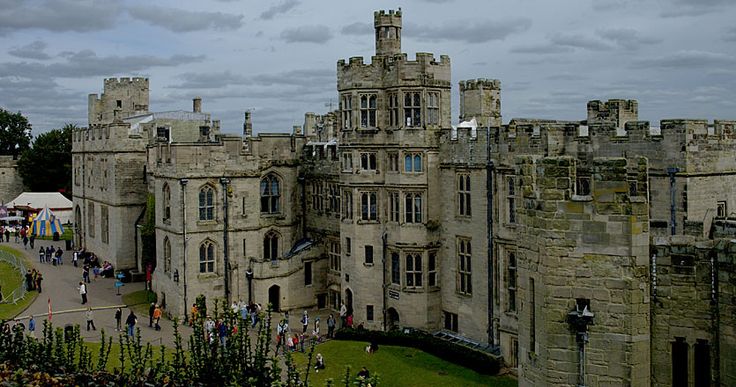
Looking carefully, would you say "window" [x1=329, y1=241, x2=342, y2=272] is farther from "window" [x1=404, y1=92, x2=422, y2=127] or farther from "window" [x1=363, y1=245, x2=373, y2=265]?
"window" [x1=404, y1=92, x2=422, y2=127]

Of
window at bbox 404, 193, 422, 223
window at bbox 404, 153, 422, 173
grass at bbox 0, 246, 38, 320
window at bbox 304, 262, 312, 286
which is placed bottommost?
grass at bbox 0, 246, 38, 320

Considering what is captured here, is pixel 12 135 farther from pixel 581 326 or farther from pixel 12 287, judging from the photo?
pixel 581 326

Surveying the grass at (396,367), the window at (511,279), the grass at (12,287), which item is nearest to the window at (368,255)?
the grass at (396,367)

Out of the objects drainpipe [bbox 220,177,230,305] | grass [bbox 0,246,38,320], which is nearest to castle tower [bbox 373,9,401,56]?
drainpipe [bbox 220,177,230,305]

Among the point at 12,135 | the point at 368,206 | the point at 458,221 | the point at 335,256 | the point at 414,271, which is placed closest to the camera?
the point at 458,221

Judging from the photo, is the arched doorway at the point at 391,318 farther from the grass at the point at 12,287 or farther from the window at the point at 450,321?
the grass at the point at 12,287

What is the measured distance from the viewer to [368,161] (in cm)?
3622

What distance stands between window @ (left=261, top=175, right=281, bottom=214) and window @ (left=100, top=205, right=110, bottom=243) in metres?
15.5

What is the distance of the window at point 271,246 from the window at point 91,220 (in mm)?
19969

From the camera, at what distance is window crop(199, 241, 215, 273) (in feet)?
130

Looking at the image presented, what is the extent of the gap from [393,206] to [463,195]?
372cm

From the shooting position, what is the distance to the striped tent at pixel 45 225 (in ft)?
209

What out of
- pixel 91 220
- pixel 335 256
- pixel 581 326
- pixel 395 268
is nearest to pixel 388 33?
pixel 395 268

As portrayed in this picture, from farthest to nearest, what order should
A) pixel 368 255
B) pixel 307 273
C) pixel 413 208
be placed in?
pixel 307 273
pixel 368 255
pixel 413 208
